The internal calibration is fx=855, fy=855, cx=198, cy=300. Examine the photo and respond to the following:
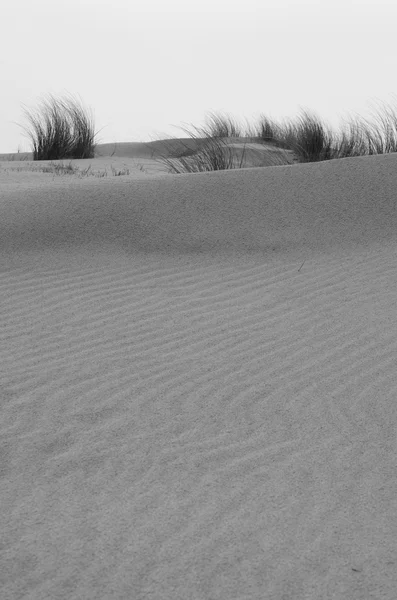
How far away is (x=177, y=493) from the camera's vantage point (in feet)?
9.48

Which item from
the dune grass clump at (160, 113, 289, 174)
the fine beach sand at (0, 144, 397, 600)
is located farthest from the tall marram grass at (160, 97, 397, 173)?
the fine beach sand at (0, 144, 397, 600)

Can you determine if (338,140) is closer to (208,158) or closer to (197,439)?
(208,158)

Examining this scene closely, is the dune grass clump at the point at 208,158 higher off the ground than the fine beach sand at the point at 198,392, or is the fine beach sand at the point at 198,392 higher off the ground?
the dune grass clump at the point at 208,158

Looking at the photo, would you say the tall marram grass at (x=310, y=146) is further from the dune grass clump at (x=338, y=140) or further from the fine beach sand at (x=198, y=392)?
the fine beach sand at (x=198, y=392)

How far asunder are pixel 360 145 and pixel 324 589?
894 cm

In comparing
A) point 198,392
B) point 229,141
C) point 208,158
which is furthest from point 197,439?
point 229,141

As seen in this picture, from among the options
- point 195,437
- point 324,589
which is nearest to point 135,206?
point 195,437

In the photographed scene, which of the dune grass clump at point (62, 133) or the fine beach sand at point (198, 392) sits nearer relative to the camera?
the fine beach sand at point (198, 392)

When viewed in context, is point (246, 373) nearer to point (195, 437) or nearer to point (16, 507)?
point (195, 437)

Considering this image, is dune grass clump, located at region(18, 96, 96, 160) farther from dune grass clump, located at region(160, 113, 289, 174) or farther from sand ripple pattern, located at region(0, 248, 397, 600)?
sand ripple pattern, located at region(0, 248, 397, 600)

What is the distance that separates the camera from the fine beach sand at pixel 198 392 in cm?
253

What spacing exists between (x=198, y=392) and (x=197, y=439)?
441 mm

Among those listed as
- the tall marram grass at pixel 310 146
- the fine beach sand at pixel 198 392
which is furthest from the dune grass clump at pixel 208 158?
the fine beach sand at pixel 198 392

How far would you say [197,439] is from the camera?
10.8ft
